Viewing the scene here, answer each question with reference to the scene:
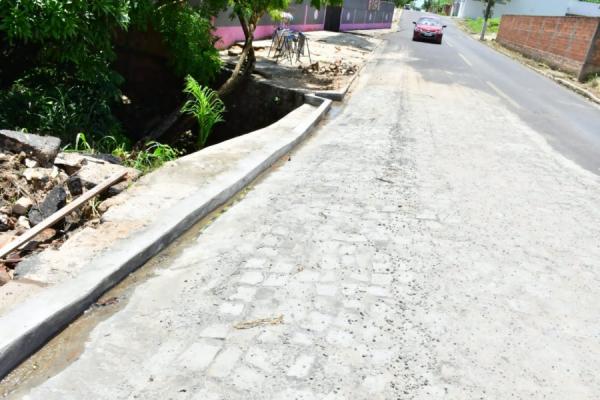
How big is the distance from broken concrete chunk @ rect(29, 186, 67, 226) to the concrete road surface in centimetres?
148

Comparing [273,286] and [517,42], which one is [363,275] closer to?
[273,286]

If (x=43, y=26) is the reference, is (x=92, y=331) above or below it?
below

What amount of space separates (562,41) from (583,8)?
1374 inches

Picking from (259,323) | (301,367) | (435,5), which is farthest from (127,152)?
(435,5)

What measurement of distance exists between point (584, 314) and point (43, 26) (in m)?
6.70

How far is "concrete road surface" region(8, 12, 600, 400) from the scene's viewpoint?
2725mm

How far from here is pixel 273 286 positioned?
141 inches

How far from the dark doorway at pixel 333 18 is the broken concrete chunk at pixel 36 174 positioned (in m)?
27.2

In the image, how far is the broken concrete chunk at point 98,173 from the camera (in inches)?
191

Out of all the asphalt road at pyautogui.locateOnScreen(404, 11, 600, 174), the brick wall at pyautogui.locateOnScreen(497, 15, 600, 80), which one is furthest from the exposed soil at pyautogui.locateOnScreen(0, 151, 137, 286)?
the brick wall at pyautogui.locateOnScreen(497, 15, 600, 80)

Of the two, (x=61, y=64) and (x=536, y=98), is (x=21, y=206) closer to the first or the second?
(x=61, y=64)

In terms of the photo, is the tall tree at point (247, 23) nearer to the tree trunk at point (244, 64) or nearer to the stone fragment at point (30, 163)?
the tree trunk at point (244, 64)

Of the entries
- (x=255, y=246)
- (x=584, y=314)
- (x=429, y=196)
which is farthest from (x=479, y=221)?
(x=255, y=246)

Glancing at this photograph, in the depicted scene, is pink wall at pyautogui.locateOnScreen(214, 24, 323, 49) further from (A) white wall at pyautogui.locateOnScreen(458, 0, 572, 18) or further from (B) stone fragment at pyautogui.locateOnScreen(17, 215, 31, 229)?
(A) white wall at pyautogui.locateOnScreen(458, 0, 572, 18)
